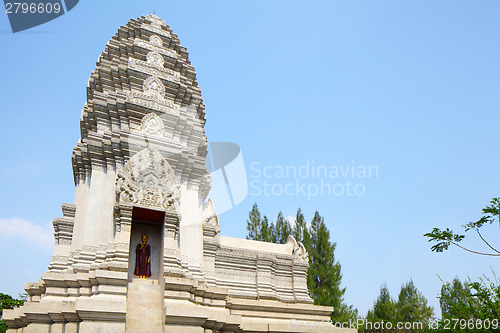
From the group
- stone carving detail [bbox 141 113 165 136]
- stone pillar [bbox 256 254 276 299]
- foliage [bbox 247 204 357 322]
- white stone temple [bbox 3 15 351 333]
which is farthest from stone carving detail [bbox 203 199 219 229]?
foliage [bbox 247 204 357 322]

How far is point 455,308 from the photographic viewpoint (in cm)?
953

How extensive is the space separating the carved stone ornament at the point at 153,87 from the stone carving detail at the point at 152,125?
1305 mm

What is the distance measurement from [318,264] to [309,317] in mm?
15865

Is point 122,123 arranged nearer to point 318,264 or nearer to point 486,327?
point 486,327

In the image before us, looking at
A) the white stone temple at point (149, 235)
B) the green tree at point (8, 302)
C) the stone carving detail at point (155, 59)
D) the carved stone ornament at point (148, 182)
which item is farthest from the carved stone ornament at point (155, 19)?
the green tree at point (8, 302)

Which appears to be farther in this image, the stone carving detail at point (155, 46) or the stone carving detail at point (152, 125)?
the stone carving detail at point (155, 46)

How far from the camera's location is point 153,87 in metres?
16.2

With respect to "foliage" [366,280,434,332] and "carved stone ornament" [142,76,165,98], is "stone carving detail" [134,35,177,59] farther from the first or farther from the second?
"foliage" [366,280,434,332]

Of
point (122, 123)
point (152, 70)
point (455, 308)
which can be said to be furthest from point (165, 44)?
point (455, 308)

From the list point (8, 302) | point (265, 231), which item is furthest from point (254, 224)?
point (8, 302)

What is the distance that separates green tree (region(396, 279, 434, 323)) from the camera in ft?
114

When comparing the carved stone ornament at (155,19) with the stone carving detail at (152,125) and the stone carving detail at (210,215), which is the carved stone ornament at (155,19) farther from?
the stone carving detail at (210,215)

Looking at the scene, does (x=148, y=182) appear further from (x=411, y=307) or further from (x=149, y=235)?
(x=411, y=307)

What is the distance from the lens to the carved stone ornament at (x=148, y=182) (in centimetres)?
1321
